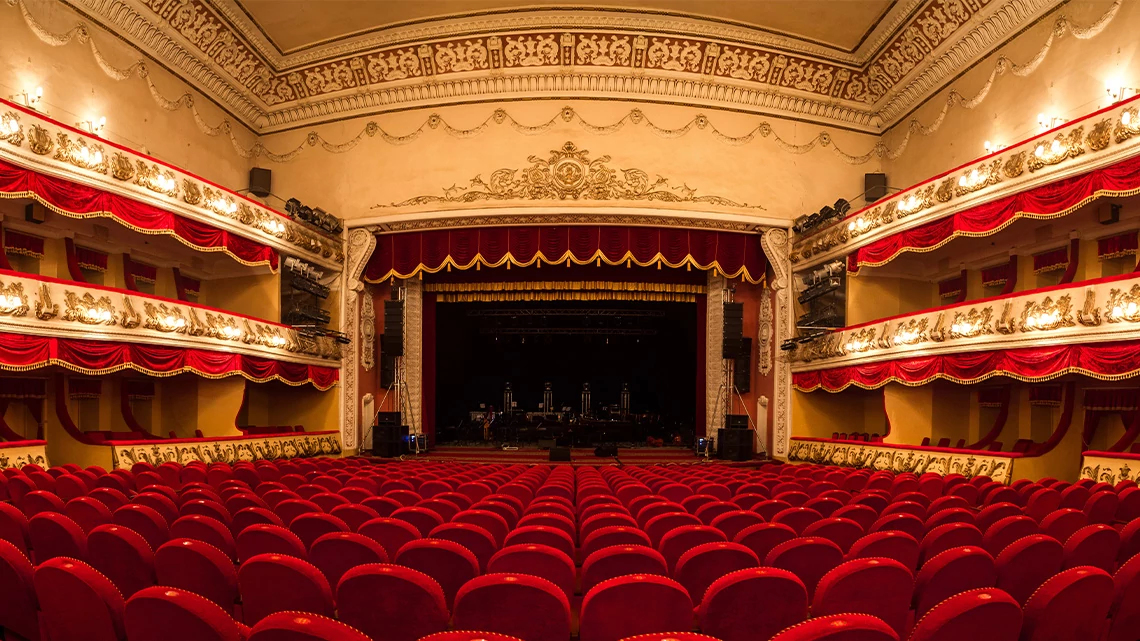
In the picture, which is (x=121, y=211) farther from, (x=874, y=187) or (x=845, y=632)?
(x=874, y=187)

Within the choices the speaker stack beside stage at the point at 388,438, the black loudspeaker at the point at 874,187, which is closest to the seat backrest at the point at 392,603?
the speaker stack beside stage at the point at 388,438

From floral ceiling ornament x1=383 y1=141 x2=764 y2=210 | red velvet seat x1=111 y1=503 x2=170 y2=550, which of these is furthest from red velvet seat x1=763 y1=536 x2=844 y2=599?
floral ceiling ornament x1=383 y1=141 x2=764 y2=210

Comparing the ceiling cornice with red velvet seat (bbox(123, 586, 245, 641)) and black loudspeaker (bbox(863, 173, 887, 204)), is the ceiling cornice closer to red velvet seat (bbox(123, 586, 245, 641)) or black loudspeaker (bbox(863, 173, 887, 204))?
black loudspeaker (bbox(863, 173, 887, 204))

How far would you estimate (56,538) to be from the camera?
12.7ft

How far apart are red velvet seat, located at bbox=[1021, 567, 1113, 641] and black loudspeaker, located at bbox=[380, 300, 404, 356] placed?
16.0 m

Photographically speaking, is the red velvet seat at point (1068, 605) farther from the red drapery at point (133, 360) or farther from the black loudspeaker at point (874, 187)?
the black loudspeaker at point (874, 187)

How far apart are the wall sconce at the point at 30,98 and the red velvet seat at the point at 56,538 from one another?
1074cm

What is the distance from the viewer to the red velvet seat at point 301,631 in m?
1.90

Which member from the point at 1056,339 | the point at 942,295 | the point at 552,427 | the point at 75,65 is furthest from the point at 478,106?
the point at 1056,339

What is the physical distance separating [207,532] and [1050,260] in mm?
A: 14306

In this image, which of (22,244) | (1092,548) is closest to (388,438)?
(22,244)

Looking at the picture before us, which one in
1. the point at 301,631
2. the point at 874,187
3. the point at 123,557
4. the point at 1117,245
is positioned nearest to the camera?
the point at 301,631

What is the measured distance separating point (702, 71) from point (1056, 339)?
33.4ft

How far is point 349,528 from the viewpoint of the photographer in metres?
4.70
